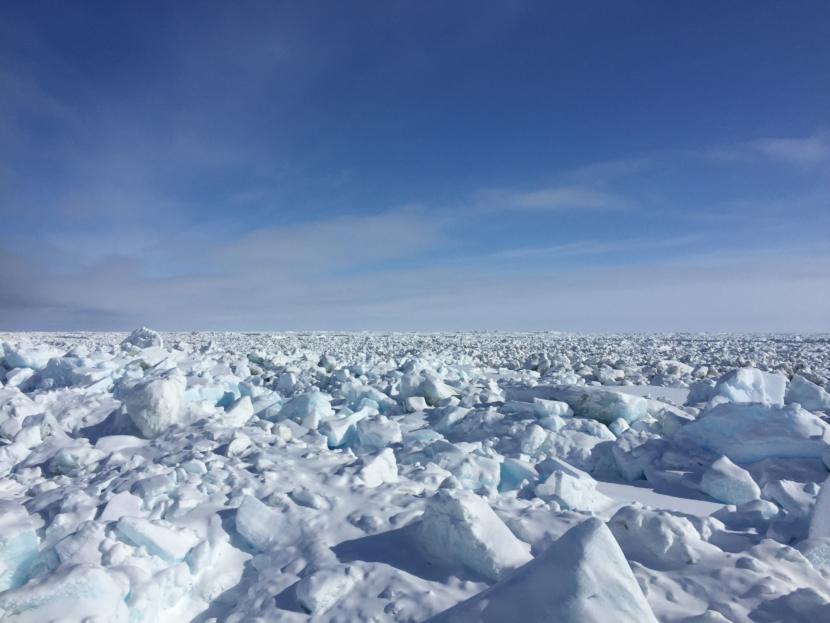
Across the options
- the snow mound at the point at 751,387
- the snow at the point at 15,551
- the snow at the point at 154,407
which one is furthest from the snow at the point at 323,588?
the snow mound at the point at 751,387

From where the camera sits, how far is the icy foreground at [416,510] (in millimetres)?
2037

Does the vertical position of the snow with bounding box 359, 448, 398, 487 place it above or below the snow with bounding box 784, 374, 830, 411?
below

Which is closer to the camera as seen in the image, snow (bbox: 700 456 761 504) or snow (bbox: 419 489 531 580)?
snow (bbox: 419 489 531 580)

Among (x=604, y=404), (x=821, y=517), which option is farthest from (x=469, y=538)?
(x=604, y=404)

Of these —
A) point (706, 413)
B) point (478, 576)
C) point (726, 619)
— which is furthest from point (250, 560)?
point (706, 413)

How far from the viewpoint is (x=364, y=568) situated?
238cm

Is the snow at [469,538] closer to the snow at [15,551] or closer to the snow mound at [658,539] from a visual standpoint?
the snow mound at [658,539]

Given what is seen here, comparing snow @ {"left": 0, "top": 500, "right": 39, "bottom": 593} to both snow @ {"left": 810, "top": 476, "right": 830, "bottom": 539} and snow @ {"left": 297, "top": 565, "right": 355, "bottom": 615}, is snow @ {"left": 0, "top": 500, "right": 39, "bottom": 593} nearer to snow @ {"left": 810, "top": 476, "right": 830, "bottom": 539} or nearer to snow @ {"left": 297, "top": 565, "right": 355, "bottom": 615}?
snow @ {"left": 297, "top": 565, "right": 355, "bottom": 615}

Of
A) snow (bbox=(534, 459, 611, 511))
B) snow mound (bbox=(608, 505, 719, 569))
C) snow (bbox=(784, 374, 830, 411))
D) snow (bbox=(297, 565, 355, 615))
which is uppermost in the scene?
snow (bbox=(784, 374, 830, 411))

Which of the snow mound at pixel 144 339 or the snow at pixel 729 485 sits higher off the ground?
the snow mound at pixel 144 339

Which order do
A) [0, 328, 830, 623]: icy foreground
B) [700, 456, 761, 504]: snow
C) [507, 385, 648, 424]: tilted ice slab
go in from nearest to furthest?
[0, 328, 830, 623]: icy foreground, [700, 456, 761, 504]: snow, [507, 385, 648, 424]: tilted ice slab

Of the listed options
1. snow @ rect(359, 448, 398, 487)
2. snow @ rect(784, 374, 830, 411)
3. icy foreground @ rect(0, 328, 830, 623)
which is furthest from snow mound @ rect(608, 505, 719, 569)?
snow @ rect(784, 374, 830, 411)

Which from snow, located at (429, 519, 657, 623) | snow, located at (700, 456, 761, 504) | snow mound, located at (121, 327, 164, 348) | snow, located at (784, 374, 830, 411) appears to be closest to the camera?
snow, located at (429, 519, 657, 623)

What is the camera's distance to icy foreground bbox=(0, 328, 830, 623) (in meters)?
2.04
